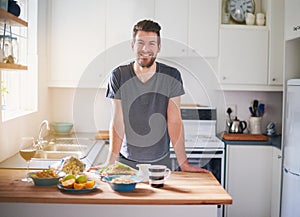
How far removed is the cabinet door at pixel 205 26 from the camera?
3.54 m

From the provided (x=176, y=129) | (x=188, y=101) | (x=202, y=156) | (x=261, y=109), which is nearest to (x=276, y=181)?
(x=202, y=156)

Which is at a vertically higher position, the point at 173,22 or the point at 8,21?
the point at 173,22

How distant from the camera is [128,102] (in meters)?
2.25

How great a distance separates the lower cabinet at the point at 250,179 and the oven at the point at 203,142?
71 millimetres

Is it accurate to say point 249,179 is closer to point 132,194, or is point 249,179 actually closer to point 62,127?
point 62,127

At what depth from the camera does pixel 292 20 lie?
300 centimetres

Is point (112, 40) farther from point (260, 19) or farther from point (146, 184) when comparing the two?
point (146, 184)

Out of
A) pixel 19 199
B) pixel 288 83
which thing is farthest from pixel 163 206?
pixel 288 83

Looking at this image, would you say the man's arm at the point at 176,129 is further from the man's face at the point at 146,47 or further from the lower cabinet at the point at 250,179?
the lower cabinet at the point at 250,179

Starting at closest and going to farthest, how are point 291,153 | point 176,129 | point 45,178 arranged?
1. point 45,178
2. point 176,129
3. point 291,153

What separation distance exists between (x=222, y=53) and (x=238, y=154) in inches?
33.4

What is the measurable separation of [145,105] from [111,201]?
0.68 metres

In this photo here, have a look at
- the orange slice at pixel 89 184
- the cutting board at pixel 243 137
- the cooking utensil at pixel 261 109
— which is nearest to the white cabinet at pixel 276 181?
the cutting board at pixel 243 137

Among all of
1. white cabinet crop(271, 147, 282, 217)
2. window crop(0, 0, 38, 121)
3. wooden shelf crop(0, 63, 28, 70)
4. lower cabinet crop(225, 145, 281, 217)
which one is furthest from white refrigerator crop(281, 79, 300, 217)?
window crop(0, 0, 38, 121)
